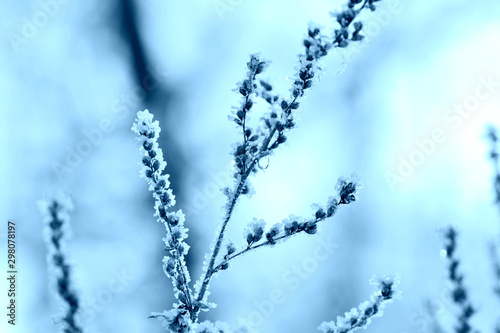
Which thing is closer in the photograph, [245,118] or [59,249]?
[59,249]

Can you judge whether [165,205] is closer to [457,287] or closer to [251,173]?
[251,173]

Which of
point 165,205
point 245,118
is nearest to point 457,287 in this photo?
point 245,118

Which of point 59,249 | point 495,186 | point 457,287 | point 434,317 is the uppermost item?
point 495,186

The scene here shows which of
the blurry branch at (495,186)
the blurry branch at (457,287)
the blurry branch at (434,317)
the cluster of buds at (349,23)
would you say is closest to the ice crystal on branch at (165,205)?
the cluster of buds at (349,23)

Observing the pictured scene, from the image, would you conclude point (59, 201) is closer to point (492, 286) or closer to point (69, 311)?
point (69, 311)

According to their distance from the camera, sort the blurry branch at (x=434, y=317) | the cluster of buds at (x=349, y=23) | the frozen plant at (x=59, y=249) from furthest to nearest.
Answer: the blurry branch at (x=434, y=317), the cluster of buds at (x=349, y=23), the frozen plant at (x=59, y=249)

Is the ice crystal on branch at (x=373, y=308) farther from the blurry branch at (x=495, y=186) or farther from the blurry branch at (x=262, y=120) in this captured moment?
the blurry branch at (x=495, y=186)
